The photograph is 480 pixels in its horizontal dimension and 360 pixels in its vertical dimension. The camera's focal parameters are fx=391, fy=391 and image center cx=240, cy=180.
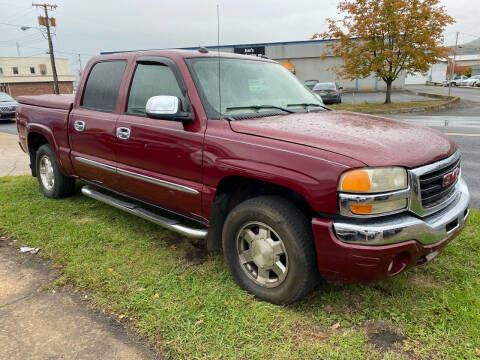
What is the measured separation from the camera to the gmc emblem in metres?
2.72

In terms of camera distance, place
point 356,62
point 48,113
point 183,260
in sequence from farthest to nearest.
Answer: point 356,62, point 48,113, point 183,260

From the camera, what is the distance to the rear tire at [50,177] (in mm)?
5137

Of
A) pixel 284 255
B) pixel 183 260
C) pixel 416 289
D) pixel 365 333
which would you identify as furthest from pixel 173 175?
pixel 416 289

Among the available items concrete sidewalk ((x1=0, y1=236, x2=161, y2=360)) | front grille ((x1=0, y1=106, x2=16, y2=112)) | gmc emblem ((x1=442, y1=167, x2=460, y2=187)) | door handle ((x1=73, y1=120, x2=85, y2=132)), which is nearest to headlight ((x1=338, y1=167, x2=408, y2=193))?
gmc emblem ((x1=442, y1=167, x2=460, y2=187))

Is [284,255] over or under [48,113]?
under

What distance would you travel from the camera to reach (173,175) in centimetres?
330

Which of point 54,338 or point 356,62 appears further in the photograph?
point 356,62

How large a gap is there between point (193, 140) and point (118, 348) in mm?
1555

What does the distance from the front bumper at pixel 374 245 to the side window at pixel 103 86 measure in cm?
263

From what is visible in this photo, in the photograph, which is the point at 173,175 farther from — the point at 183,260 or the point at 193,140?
the point at 183,260

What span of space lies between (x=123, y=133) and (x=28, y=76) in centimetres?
6951

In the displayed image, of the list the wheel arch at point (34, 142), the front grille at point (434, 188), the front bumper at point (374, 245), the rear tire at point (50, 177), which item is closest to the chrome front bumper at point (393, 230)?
the front bumper at point (374, 245)

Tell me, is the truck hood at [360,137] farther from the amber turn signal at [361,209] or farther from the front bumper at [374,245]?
the front bumper at [374,245]

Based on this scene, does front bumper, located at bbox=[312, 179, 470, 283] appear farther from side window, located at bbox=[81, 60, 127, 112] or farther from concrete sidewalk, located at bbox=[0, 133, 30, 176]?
concrete sidewalk, located at bbox=[0, 133, 30, 176]
